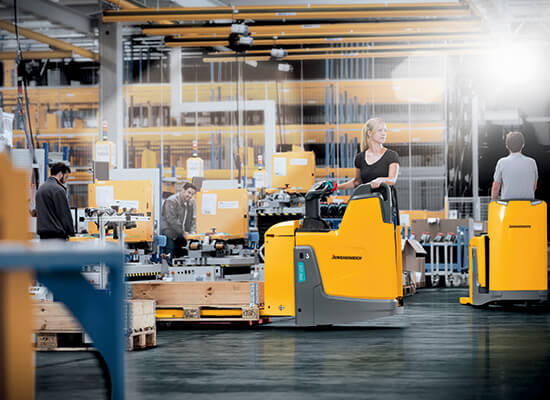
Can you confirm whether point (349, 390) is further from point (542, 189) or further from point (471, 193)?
point (542, 189)

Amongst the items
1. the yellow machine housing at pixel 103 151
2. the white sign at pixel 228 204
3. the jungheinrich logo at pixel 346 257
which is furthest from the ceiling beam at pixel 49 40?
the jungheinrich logo at pixel 346 257

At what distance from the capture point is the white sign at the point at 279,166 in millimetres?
8711

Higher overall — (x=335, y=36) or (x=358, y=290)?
(x=335, y=36)

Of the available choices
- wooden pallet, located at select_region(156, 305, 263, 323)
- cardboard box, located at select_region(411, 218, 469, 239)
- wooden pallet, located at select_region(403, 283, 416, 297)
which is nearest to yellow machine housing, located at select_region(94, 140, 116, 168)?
wooden pallet, located at select_region(156, 305, 263, 323)

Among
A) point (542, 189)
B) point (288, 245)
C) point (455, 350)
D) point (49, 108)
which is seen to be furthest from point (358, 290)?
point (49, 108)

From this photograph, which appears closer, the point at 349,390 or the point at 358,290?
the point at 349,390

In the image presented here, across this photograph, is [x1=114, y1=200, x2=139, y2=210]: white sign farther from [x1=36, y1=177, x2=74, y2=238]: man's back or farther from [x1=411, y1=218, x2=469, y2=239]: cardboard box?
[x1=411, y1=218, x2=469, y2=239]: cardboard box

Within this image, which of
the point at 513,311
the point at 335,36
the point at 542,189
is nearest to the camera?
the point at 513,311

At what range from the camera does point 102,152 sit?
852 centimetres

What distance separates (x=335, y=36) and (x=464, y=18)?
2.74 m

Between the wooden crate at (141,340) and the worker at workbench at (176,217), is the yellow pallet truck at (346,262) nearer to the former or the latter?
the wooden crate at (141,340)

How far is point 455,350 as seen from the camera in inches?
196

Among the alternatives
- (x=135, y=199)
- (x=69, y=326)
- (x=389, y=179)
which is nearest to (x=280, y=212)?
(x=135, y=199)

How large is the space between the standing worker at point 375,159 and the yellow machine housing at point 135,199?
2255 mm
